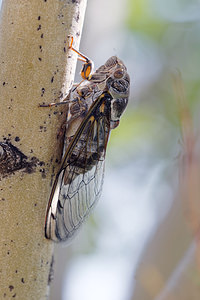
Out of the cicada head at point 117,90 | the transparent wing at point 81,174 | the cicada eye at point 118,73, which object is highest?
the cicada eye at point 118,73

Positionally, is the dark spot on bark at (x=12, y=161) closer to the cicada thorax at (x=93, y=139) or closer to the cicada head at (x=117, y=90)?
the cicada thorax at (x=93, y=139)

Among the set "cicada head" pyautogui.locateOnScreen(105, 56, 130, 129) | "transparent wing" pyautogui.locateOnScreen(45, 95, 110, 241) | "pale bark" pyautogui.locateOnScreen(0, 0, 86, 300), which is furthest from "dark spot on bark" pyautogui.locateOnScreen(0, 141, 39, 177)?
"cicada head" pyautogui.locateOnScreen(105, 56, 130, 129)

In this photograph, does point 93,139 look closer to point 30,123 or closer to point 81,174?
point 81,174

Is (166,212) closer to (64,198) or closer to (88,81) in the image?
(88,81)

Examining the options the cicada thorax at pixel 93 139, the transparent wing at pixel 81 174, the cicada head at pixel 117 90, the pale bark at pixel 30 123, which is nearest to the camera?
the pale bark at pixel 30 123

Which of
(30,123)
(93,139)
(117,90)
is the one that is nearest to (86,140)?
(93,139)

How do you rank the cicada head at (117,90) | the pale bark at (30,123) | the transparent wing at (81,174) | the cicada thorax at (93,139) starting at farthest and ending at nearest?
the cicada head at (117,90)
the cicada thorax at (93,139)
the transparent wing at (81,174)
the pale bark at (30,123)

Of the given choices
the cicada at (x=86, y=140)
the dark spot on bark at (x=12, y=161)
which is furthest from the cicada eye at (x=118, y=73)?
the dark spot on bark at (x=12, y=161)
